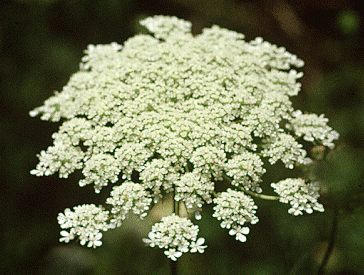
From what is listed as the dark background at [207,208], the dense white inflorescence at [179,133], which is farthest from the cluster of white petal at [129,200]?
the dark background at [207,208]

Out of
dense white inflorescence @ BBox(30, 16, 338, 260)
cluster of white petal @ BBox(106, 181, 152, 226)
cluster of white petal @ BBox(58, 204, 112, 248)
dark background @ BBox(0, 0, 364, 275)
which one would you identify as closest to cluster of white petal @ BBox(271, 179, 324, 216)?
dense white inflorescence @ BBox(30, 16, 338, 260)

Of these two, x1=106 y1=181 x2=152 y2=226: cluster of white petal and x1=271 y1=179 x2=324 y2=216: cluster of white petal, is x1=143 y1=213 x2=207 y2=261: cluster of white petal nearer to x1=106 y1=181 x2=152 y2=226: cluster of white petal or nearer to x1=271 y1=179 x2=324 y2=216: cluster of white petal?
x1=106 y1=181 x2=152 y2=226: cluster of white petal

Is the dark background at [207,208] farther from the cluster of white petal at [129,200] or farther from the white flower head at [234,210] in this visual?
the cluster of white petal at [129,200]

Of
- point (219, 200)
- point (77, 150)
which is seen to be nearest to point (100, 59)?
point (77, 150)

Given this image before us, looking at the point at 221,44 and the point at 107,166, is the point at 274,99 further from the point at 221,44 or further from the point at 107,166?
the point at 107,166

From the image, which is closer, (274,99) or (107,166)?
(107,166)

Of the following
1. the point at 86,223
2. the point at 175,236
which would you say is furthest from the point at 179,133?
the point at 86,223
